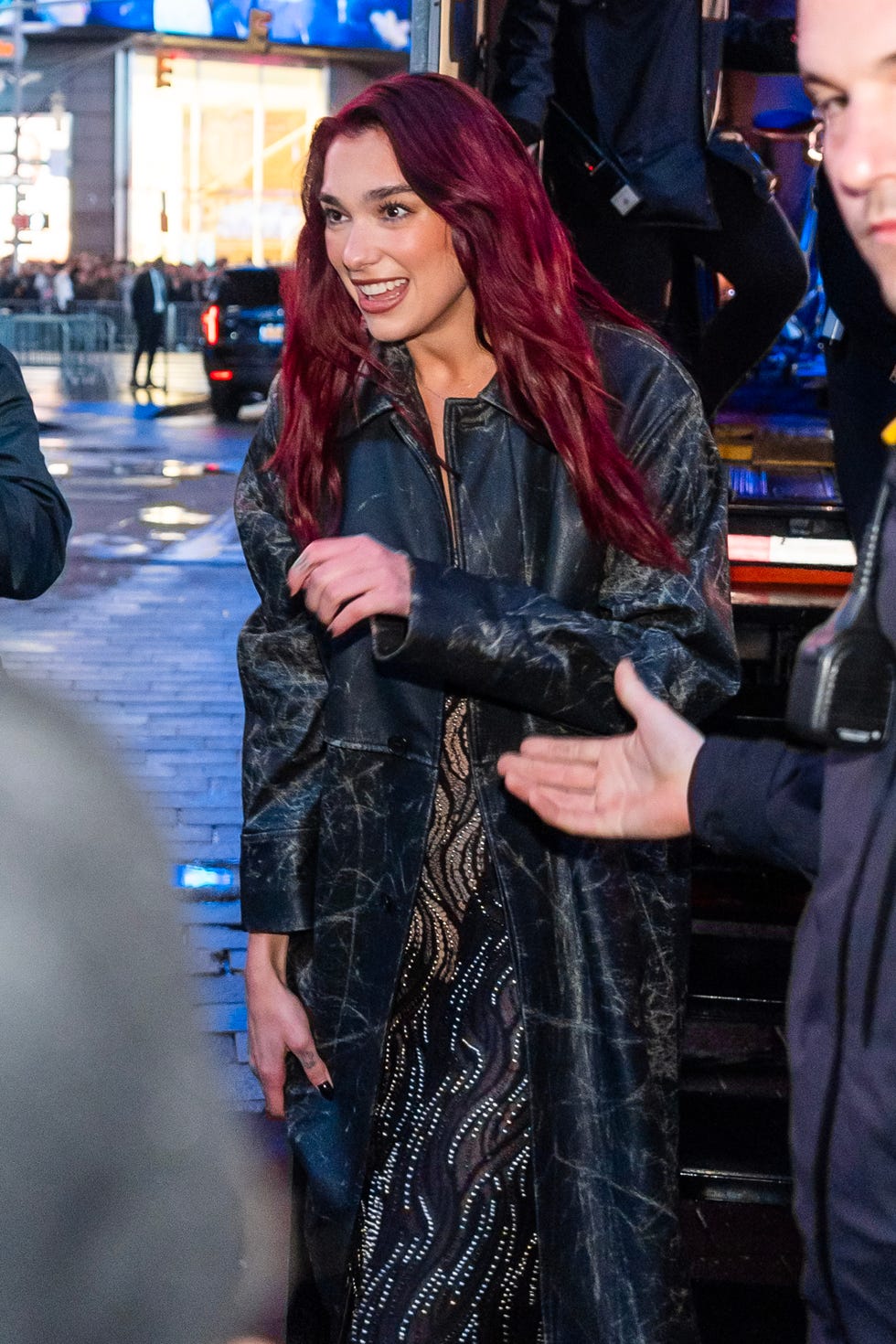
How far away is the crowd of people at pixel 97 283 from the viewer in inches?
1352

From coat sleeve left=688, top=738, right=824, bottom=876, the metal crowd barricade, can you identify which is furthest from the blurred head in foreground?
the metal crowd barricade

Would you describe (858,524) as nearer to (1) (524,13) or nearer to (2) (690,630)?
(1) (524,13)

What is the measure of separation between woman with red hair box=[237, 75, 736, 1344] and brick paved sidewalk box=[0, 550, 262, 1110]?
1.32m

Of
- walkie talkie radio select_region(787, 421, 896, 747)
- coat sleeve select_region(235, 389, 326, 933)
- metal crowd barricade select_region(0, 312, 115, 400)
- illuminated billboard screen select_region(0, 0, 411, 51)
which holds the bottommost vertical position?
metal crowd barricade select_region(0, 312, 115, 400)

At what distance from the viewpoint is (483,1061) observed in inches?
90.8

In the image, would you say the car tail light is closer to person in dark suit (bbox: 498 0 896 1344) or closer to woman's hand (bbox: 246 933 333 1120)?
woman's hand (bbox: 246 933 333 1120)

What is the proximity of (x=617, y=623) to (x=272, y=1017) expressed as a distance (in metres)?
0.78

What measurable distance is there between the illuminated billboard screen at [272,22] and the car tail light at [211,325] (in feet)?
70.7

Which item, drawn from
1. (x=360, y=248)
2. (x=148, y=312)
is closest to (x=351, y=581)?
(x=360, y=248)

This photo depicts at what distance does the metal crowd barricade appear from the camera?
27312 mm

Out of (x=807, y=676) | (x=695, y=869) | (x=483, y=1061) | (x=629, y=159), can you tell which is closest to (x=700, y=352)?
(x=629, y=159)

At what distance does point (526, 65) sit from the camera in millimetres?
4105

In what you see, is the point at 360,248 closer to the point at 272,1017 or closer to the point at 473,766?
the point at 473,766

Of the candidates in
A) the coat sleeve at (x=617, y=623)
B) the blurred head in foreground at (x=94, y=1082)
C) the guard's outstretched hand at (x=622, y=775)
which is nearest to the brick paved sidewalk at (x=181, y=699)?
the blurred head in foreground at (x=94, y=1082)
